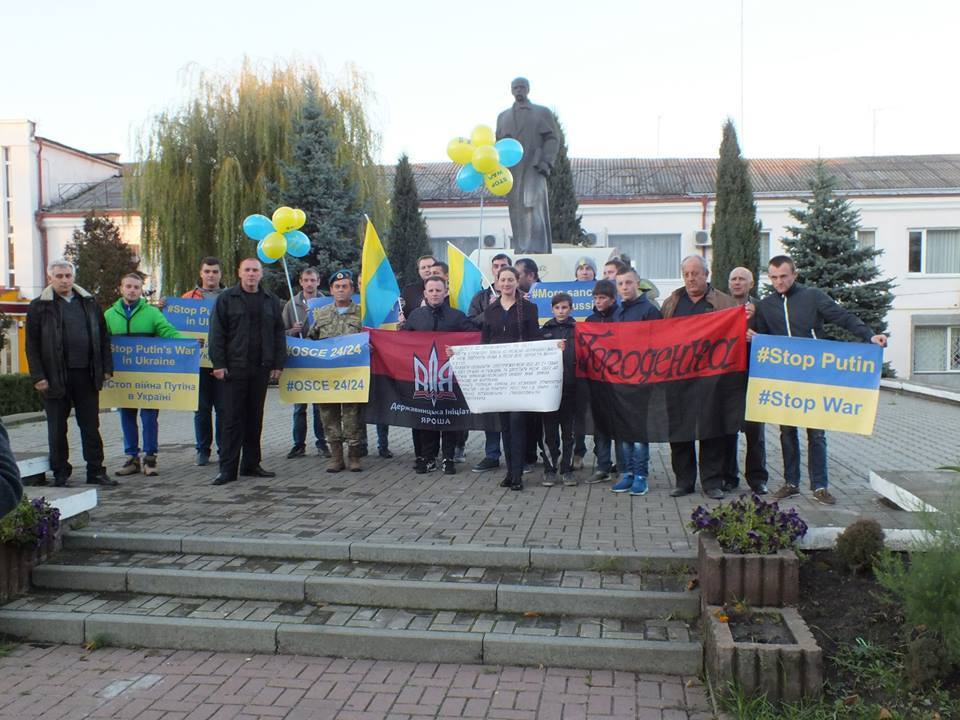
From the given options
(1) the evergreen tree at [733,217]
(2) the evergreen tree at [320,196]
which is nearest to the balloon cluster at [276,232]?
(2) the evergreen tree at [320,196]

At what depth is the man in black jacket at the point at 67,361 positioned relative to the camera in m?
7.96

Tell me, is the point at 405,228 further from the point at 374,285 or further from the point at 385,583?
the point at 385,583

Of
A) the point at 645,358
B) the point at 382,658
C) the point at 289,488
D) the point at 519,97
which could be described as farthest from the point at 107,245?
the point at 382,658

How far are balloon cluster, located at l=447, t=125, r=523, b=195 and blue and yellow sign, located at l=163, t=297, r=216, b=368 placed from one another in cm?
384

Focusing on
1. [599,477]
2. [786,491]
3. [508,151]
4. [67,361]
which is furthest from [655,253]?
[67,361]

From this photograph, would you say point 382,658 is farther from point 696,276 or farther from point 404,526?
point 696,276

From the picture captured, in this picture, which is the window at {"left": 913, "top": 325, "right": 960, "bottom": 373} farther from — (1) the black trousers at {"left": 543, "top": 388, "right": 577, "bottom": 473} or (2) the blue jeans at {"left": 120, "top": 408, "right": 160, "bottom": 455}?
(2) the blue jeans at {"left": 120, "top": 408, "right": 160, "bottom": 455}

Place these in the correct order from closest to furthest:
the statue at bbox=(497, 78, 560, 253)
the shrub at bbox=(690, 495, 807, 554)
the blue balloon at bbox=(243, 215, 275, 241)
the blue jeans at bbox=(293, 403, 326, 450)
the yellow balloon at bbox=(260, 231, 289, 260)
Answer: the shrub at bbox=(690, 495, 807, 554) < the blue jeans at bbox=(293, 403, 326, 450) < the yellow balloon at bbox=(260, 231, 289, 260) < the blue balloon at bbox=(243, 215, 275, 241) < the statue at bbox=(497, 78, 560, 253)

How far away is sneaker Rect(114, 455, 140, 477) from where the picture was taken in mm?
8859

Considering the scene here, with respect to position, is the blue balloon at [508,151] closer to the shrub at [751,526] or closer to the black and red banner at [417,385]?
the black and red banner at [417,385]

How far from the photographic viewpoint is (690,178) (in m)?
34.2

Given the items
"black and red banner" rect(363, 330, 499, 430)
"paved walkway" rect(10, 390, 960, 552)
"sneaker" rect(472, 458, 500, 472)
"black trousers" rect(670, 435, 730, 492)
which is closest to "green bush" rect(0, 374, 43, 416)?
"paved walkway" rect(10, 390, 960, 552)

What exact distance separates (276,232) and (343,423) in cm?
324

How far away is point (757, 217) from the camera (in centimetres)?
3127
